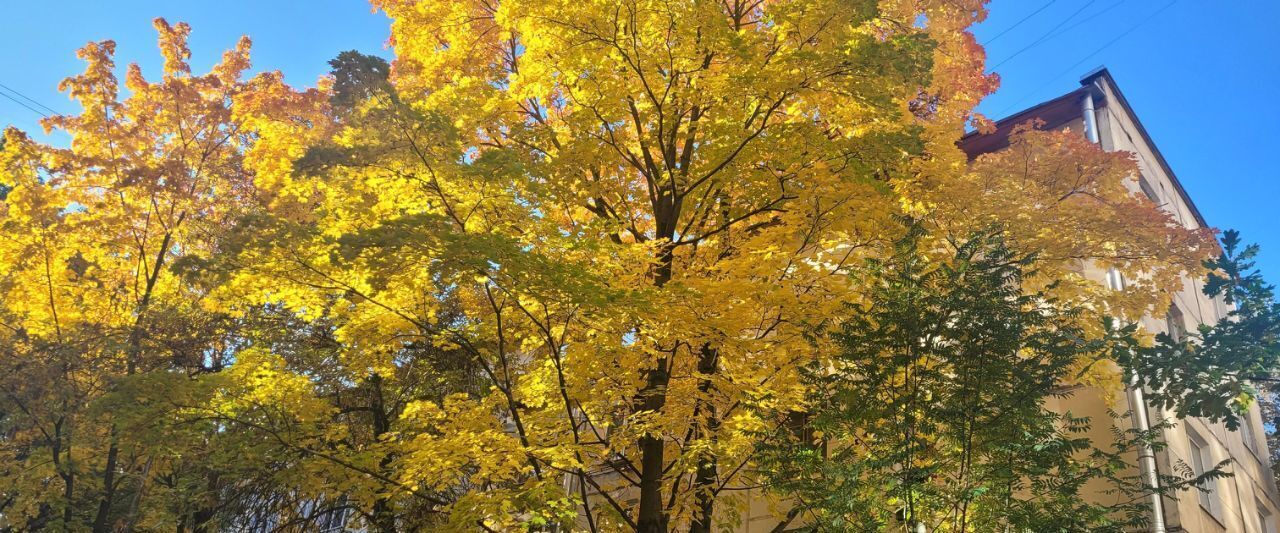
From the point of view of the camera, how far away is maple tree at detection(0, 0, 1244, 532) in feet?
26.3

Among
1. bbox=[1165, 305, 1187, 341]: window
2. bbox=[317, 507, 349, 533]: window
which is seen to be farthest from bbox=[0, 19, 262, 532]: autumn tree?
bbox=[1165, 305, 1187, 341]: window

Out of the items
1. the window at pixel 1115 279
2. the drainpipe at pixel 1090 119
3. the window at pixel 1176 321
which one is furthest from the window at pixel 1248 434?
the drainpipe at pixel 1090 119

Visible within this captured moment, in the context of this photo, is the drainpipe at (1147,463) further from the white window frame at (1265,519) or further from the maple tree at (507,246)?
the white window frame at (1265,519)

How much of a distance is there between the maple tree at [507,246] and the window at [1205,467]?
4998 millimetres

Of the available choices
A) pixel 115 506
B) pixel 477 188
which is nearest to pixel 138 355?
pixel 115 506

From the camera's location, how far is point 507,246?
706cm

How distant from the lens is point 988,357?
6887 mm

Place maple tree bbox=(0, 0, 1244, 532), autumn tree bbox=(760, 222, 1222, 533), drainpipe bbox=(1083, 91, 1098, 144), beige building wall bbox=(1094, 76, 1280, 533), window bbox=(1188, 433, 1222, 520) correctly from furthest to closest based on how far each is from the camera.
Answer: drainpipe bbox=(1083, 91, 1098, 144)
window bbox=(1188, 433, 1222, 520)
beige building wall bbox=(1094, 76, 1280, 533)
maple tree bbox=(0, 0, 1244, 532)
autumn tree bbox=(760, 222, 1222, 533)

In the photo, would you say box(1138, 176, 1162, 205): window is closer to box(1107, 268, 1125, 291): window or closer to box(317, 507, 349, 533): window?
box(1107, 268, 1125, 291): window

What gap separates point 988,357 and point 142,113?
1395cm

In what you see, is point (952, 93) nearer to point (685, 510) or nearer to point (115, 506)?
point (685, 510)

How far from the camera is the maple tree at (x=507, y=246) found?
8.03m

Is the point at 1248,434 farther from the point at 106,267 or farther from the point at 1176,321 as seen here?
the point at 106,267

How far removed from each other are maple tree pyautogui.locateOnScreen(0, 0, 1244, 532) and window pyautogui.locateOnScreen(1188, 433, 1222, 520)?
5.00 meters
